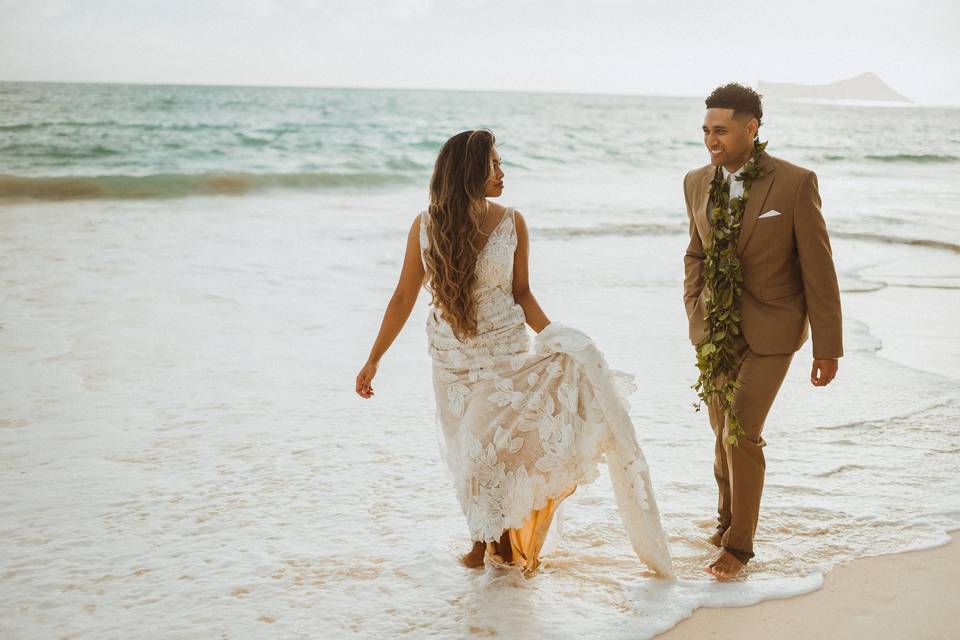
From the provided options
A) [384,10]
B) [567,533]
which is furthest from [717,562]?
[384,10]

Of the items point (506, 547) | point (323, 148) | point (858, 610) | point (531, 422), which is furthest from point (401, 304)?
point (323, 148)

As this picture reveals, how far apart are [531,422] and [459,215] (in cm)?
85

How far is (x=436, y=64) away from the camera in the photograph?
59656mm

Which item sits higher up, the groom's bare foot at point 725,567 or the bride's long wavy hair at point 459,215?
the bride's long wavy hair at point 459,215

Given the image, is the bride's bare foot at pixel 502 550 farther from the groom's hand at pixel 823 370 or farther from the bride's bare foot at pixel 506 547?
the groom's hand at pixel 823 370

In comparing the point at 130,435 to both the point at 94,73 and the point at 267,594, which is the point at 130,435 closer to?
the point at 267,594

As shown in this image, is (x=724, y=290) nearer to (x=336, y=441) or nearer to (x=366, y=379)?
(x=366, y=379)

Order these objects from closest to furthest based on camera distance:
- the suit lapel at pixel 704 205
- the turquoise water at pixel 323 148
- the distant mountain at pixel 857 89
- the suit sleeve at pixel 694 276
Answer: the suit lapel at pixel 704 205
the suit sleeve at pixel 694 276
the turquoise water at pixel 323 148
the distant mountain at pixel 857 89

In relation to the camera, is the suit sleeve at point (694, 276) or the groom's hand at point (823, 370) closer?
the groom's hand at point (823, 370)

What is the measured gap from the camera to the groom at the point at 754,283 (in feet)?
10.7

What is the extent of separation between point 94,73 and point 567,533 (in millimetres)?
42093

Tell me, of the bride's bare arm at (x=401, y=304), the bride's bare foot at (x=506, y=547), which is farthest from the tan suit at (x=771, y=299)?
the bride's bare arm at (x=401, y=304)

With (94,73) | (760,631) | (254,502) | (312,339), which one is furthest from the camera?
(94,73)

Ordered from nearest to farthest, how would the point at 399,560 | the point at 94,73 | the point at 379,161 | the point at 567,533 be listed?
the point at 399,560 < the point at 567,533 < the point at 379,161 < the point at 94,73
